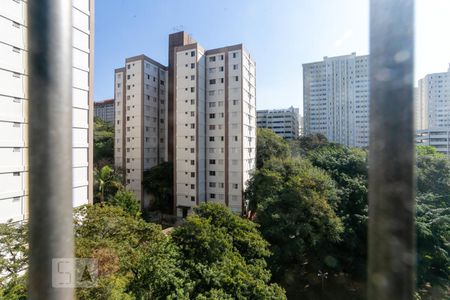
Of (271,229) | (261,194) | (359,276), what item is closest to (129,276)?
(271,229)

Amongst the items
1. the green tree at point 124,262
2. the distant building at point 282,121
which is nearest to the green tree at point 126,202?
the green tree at point 124,262

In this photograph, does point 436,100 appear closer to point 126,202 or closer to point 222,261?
point 126,202

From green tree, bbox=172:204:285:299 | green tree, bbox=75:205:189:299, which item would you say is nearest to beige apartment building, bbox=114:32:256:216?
green tree, bbox=172:204:285:299

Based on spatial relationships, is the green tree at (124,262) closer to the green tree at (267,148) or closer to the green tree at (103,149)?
the green tree at (267,148)

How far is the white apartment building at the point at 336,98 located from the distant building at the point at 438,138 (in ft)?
32.4

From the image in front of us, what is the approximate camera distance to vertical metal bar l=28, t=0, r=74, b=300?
86cm

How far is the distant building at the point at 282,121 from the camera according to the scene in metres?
61.2

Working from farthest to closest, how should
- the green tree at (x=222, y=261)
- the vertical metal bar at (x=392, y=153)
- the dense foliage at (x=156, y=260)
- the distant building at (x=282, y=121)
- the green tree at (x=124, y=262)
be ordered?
1. the distant building at (x=282, y=121)
2. the green tree at (x=222, y=261)
3. the dense foliage at (x=156, y=260)
4. the green tree at (x=124, y=262)
5. the vertical metal bar at (x=392, y=153)

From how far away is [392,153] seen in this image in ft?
2.56

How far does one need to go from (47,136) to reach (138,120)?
87.5 ft

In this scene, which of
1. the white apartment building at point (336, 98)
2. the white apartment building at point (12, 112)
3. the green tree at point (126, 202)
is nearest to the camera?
the white apartment building at point (12, 112)

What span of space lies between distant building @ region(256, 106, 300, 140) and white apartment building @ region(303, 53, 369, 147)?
635 cm

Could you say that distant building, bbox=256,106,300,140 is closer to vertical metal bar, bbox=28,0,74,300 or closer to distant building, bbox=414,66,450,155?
distant building, bbox=414,66,450,155

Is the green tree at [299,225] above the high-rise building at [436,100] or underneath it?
underneath
